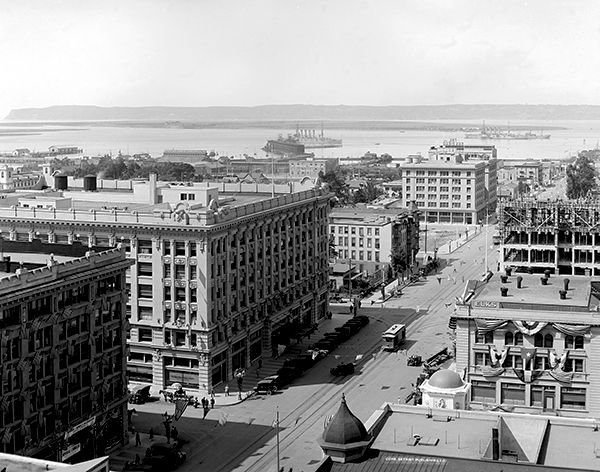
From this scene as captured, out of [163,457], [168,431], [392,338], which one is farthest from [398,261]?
[163,457]

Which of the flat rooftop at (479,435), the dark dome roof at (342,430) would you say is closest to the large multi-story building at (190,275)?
the flat rooftop at (479,435)

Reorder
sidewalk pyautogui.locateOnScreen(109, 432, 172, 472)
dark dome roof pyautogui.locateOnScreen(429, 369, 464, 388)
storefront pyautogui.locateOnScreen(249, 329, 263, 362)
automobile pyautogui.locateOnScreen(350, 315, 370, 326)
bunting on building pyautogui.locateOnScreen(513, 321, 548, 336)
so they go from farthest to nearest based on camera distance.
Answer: automobile pyautogui.locateOnScreen(350, 315, 370, 326), storefront pyautogui.locateOnScreen(249, 329, 263, 362), bunting on building pyautogui.locateOnScreen(513, 321, 548, 336), sidewalk pyautogui.locateOnScreen(109, 432, 172, 472), dark dome roof pyautogui.locateOnScreen(429, 369, 464, 388)

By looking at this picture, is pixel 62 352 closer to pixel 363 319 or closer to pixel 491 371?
pixel 491 371

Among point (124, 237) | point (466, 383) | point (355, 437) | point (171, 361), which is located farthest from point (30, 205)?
point (355, 437)

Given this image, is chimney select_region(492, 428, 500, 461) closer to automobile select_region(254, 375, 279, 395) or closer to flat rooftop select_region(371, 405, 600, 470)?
flat rooftop select_region(371, 405, 600, 470)

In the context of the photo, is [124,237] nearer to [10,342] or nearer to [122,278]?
[122,278]

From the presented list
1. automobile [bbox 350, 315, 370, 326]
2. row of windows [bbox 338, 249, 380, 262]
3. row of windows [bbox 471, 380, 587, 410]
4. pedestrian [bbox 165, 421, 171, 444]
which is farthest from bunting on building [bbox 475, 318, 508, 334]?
row of windows [bbox 338, 249, 380, 262]
